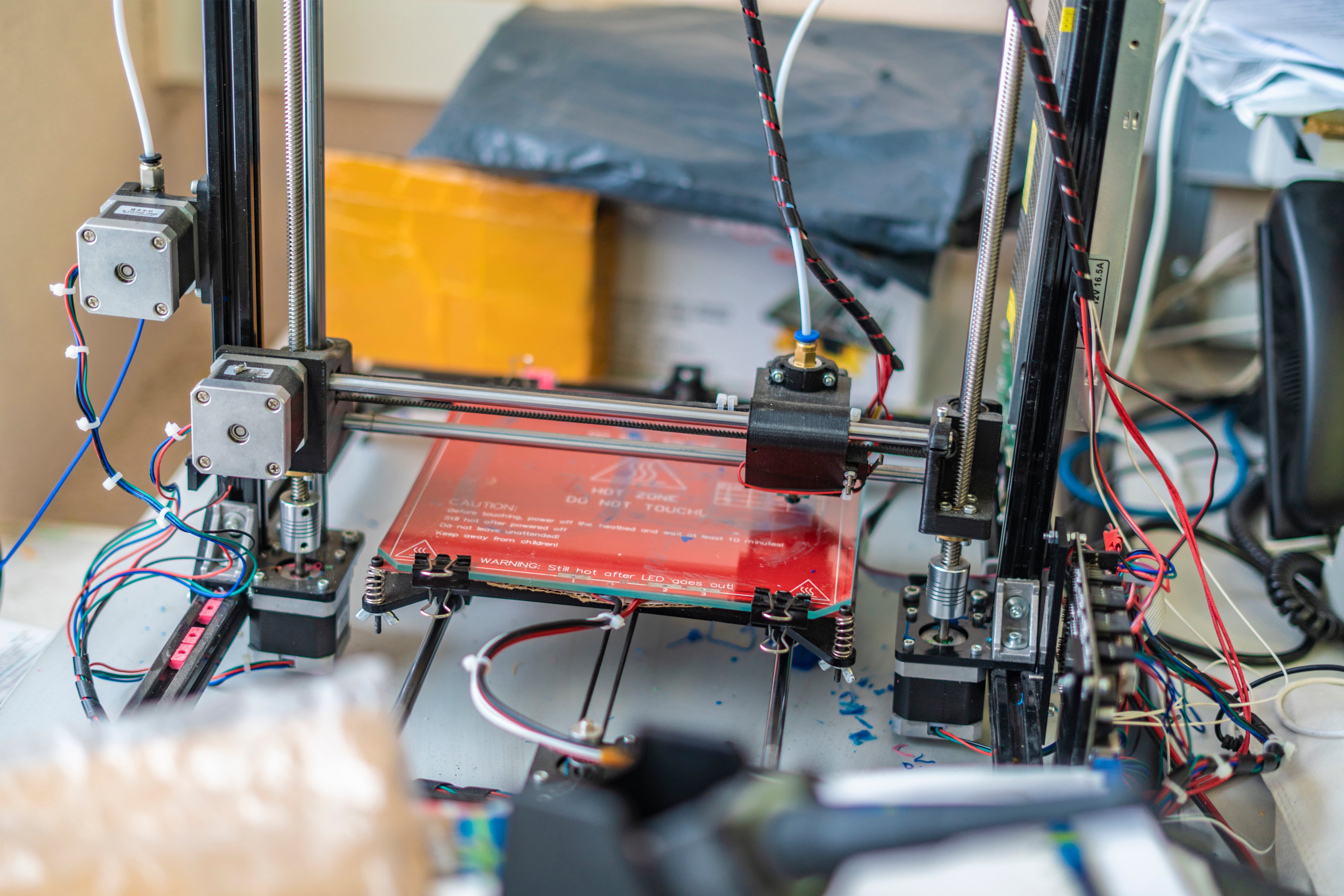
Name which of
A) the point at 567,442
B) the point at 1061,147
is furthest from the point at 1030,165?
the point at 567,442

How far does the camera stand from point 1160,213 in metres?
1.77

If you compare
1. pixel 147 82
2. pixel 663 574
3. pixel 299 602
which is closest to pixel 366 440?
pixel 299 602

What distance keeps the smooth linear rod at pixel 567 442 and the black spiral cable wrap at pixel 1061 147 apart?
0.83 feet

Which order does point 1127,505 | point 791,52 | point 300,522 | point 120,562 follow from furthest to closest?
point 1127,505 → point 120,562 → point 300,522 → point 791,52

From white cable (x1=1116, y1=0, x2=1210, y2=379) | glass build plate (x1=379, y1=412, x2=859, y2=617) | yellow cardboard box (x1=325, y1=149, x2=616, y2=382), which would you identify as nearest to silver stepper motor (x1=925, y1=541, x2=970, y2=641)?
glass build plate (x1=379, y1=412, x2=859, y2=617)

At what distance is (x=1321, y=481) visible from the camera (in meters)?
1.15

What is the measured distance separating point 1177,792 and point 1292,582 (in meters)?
0.52

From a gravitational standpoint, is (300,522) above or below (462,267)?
below

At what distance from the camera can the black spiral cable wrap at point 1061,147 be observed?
30.7 inches

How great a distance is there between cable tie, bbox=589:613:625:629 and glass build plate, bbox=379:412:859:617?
0.03 metres

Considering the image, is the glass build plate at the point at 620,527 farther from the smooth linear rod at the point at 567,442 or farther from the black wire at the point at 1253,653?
the black wire at the point at 1253,653

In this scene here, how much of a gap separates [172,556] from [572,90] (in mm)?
980

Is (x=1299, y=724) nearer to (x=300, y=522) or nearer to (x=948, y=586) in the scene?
(x=948, y=586)

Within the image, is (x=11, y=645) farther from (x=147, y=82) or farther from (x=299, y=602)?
(x=147, y=82)
